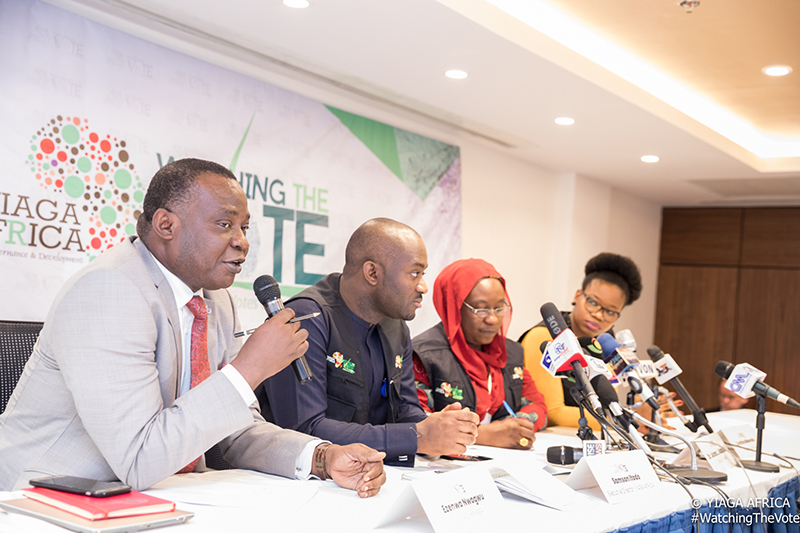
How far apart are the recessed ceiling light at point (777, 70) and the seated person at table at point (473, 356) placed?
2.35 meters

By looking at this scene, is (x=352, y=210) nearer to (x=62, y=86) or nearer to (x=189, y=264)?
(x=62, y=86)

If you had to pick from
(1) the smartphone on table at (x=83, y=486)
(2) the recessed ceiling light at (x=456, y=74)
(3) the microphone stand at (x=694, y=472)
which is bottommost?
(3) the microphone stand at (x=694, y=472)

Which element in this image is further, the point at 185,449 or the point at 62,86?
the point at 62,86

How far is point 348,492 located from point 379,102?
3.17m

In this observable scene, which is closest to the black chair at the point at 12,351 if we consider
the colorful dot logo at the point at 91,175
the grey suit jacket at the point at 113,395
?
the grey suit jacket at the point at 113,395

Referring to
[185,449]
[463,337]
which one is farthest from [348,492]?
[463,337]

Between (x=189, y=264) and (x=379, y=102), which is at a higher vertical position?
(x=379, y=102)

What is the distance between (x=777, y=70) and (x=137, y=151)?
141 inches

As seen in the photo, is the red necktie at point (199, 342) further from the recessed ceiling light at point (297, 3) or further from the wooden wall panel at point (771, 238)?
the wooden wall panel at point (771, 238)

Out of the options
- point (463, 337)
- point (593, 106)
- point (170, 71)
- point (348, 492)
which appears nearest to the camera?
point (348, 492)

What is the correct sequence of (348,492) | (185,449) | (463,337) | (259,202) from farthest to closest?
(259,202) → (463,337) → (348,492) → (185,449)

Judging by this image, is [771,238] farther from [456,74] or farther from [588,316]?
[456,74]

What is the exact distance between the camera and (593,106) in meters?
4.18

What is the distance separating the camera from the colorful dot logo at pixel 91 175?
9.88ft
